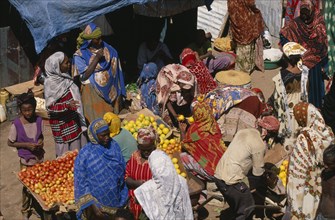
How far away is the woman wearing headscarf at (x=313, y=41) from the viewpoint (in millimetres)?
10477

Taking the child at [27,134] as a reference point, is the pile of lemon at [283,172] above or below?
below

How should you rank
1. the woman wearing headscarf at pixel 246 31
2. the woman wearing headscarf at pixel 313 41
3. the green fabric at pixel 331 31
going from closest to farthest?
1. the woman wearing headscarf at pixel 313 41
2. the green fabric at pixel 331 31
3. the woman wearing headscarf at pixel 246 31

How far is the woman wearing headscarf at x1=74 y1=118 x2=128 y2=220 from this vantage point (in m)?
7.37

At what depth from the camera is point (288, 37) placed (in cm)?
1107

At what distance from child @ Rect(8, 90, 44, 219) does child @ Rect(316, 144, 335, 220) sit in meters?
3.70

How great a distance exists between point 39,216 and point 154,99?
294cm

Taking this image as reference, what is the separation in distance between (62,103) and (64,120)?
27 cm

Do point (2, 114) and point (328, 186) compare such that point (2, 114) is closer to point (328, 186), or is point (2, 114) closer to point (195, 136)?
Answer: point (195, 136)

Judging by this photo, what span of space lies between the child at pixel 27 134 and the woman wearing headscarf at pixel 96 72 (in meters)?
1.93

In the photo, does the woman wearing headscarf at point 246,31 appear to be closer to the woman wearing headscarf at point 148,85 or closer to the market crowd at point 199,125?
the market crowd at point 199,125

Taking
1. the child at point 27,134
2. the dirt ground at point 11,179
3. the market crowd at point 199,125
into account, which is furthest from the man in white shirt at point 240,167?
the child at point 27,134

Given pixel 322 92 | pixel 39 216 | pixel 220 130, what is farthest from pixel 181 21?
pixel 39 216

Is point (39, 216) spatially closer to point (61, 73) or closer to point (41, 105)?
point (61, 73)

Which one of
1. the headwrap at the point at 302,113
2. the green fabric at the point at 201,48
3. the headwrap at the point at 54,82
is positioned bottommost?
the green fabric at the point at 201,48
